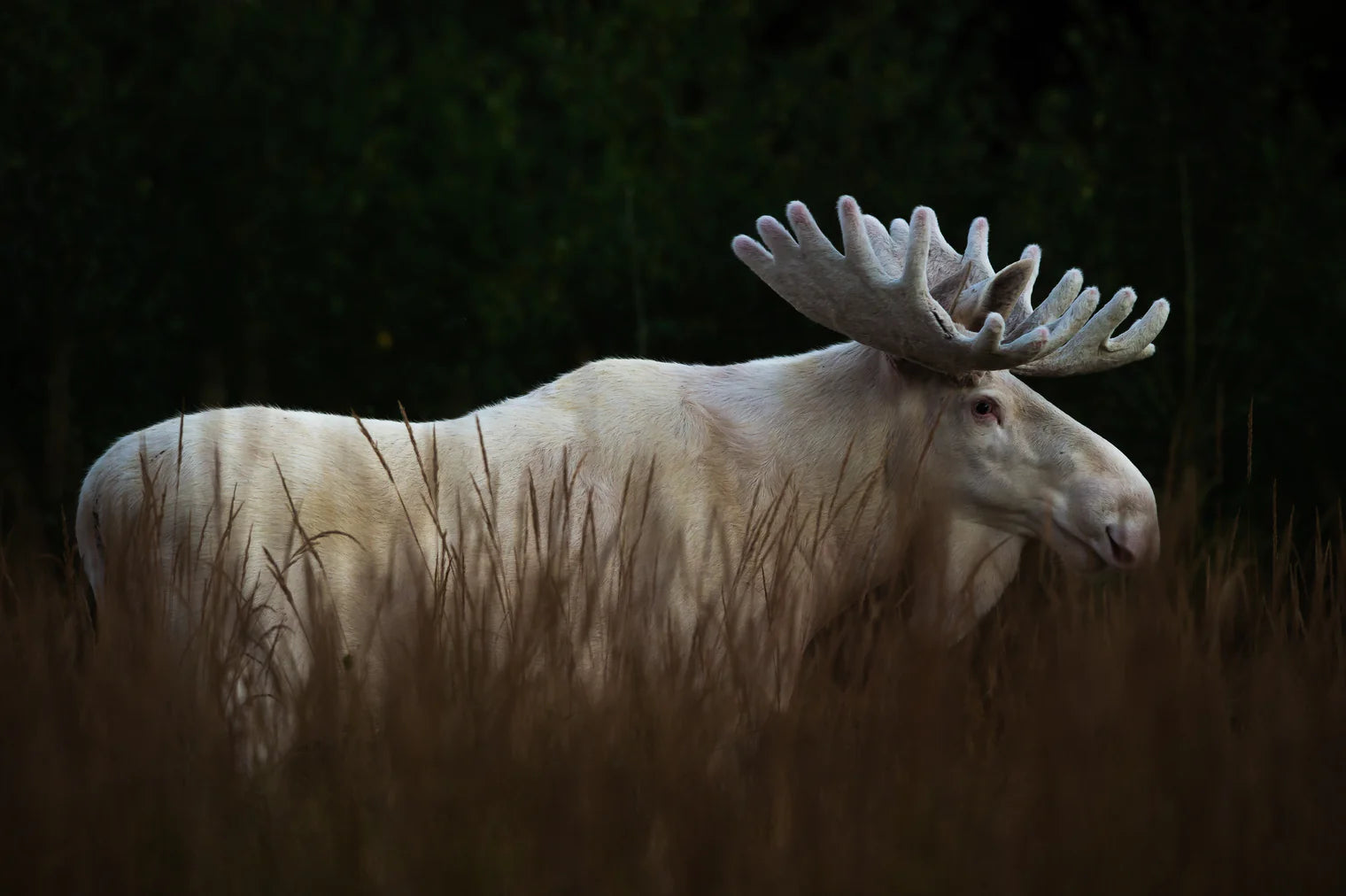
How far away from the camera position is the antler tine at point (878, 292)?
3.33 metres

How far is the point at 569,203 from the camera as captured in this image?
8.38 meters

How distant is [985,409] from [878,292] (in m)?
0.39

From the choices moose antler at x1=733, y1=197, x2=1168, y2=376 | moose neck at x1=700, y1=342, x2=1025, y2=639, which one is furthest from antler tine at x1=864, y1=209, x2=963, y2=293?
moose neck at x1=700, y1=342, x2=1025, y2=639

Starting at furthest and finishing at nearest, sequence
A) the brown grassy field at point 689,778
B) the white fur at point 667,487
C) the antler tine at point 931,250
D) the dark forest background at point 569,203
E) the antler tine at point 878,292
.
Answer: the dark forest background at point 569,203 → the antler tine at point 931,250 → the antler tine at point 878,292 → the white fur at point 667,487 → the brown grassy field at point 689,778

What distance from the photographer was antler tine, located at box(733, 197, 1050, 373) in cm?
333

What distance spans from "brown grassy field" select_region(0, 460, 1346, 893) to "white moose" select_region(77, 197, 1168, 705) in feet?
1.01

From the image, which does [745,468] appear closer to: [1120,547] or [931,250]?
[931,250]

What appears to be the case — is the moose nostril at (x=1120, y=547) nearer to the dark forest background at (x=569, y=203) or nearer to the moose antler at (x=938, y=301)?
the moose antler at (x=938, y=301)

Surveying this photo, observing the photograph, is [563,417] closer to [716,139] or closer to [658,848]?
[658,848]

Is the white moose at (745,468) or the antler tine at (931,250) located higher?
the antler tine at (931,250)

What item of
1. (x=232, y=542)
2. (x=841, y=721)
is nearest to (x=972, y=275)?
(x=841, y=721)

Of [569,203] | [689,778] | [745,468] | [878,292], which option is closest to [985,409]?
[878,292]

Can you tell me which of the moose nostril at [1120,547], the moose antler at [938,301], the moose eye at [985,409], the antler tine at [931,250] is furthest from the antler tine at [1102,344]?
the moose nostril at [1120,547]

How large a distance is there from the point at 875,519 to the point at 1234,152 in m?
4.14
